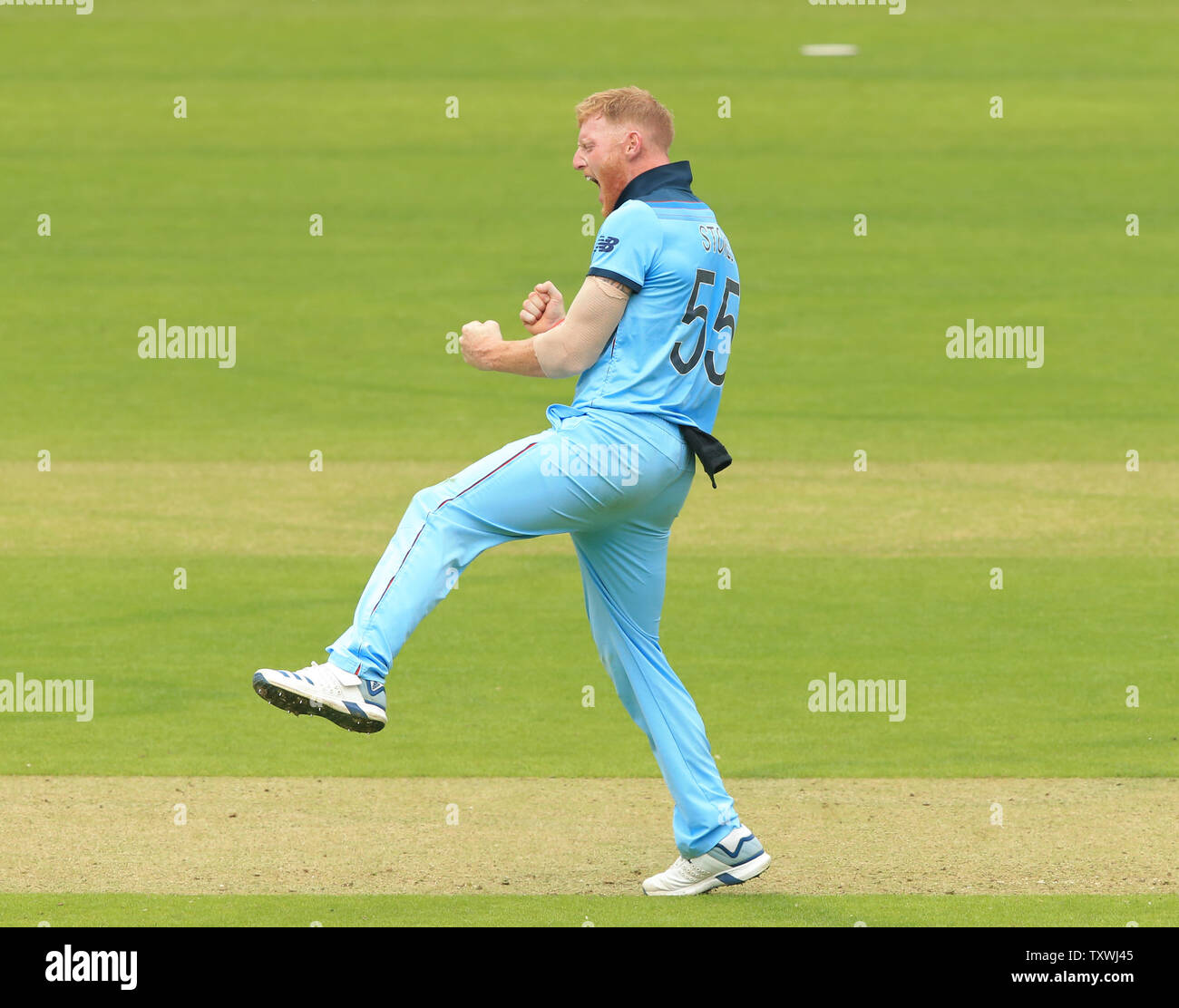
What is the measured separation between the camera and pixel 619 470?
6617 millimetres

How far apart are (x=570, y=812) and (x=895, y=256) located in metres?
18.0

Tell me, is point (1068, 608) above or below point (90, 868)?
above

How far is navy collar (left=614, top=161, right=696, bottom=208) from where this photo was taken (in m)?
6.91

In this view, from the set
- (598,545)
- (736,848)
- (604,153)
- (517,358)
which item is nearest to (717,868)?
(736,848)

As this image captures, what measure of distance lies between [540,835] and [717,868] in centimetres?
107

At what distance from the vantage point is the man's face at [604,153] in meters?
6.95

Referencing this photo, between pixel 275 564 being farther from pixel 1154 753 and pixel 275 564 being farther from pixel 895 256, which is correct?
pixel 895 256

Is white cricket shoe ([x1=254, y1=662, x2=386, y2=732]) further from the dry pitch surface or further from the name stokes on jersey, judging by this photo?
the name stokes on jersey

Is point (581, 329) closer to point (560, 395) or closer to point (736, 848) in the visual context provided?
point (736, 848)

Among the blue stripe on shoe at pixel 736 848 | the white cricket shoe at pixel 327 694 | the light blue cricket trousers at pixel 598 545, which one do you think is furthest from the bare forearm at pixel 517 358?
the blue stripe on shoe at pixel 736 848

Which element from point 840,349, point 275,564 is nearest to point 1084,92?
point 840,349

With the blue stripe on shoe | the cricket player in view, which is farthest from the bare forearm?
the blue stripe on shoe

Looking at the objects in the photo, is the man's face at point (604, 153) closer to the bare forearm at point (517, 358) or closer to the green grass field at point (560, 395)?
the bare forearm at point (517, 358)

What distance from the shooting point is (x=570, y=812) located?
27.1 ft
